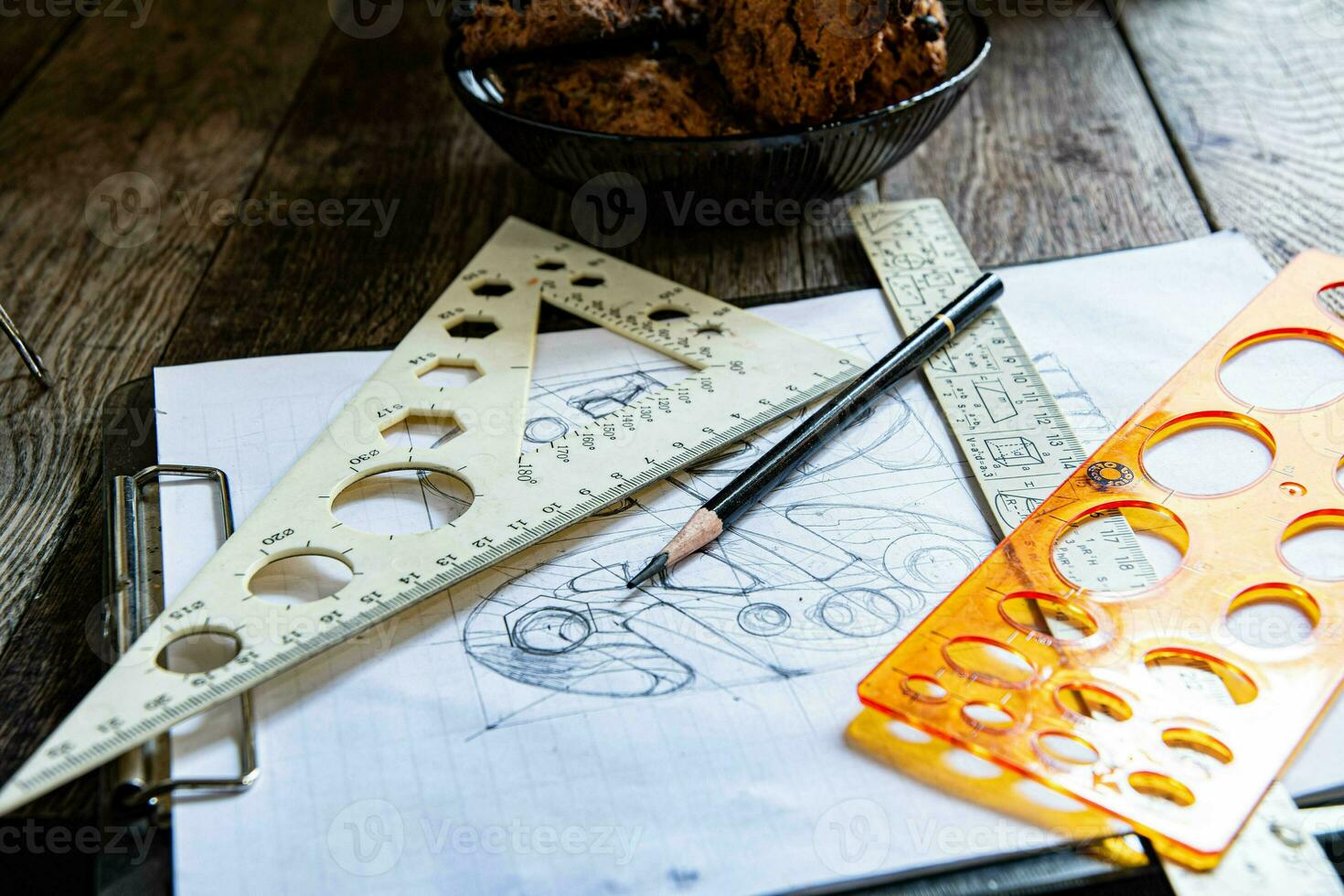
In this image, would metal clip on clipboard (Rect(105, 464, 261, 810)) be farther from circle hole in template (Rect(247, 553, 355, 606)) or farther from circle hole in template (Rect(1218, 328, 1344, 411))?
circle hole in template (Rect(1218, 328, 1344, 411))

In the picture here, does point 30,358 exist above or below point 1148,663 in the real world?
above

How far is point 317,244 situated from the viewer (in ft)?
3.08

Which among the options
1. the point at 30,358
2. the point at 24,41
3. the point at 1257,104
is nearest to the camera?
the point at 30,358

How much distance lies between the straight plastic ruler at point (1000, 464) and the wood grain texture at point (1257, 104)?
0.84 ft

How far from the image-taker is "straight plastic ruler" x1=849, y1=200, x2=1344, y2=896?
48 centimetres

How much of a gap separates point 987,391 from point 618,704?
1.11 feet

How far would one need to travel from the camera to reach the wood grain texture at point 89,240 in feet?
2.08

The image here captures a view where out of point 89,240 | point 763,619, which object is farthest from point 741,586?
point 89,240

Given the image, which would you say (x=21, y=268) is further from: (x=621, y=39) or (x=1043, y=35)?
(x=1043, y=35)

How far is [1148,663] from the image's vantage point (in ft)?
1.81

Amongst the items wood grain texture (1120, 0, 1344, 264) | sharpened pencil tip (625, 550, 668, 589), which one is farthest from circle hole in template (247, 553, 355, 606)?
wood grain texture (1120, 0, 1344, 264)

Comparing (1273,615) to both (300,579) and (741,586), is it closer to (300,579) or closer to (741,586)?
(741,586)

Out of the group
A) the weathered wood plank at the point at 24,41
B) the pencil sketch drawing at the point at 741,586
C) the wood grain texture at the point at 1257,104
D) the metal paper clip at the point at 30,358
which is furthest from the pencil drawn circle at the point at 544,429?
the weathered wood plank at the point at 24,41

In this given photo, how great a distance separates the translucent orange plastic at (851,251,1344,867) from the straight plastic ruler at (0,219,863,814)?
0.19 metres
